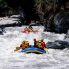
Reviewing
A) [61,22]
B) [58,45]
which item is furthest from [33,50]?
[61,22]

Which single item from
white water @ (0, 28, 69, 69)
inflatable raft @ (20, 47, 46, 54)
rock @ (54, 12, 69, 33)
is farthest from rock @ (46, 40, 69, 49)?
rock @ (54, 12, 69, 33)

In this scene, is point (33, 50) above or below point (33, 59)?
above

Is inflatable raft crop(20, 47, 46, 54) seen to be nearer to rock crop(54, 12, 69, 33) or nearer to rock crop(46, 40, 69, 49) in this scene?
rock crop(46, 40, 69, 49)

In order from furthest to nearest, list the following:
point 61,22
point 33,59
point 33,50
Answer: point 61,22 → point 33,50 → point 33,59

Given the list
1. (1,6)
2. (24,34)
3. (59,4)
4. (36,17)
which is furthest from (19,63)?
(1,6)

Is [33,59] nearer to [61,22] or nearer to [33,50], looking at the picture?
[33,50]

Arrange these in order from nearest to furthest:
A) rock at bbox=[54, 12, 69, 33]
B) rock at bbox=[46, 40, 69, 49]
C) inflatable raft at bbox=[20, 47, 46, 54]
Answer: inflatable raft at bbox=[20, 47, 46, 54]
rock at bbox=[46, 40, 69, 49]
rock at bbox=[54, 12, 69, 33]

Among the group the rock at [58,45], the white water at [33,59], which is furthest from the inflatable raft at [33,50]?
the rock at [58,45]

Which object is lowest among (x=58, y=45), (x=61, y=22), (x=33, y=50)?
(x=58, y=45)

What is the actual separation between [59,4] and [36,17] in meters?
12.1

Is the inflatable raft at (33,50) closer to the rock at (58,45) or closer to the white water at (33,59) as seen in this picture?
the white water at (33,59)

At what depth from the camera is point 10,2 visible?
5047cm

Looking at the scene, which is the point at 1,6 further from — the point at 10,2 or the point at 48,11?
the point at 48,11

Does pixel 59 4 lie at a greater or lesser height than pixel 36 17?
greater
